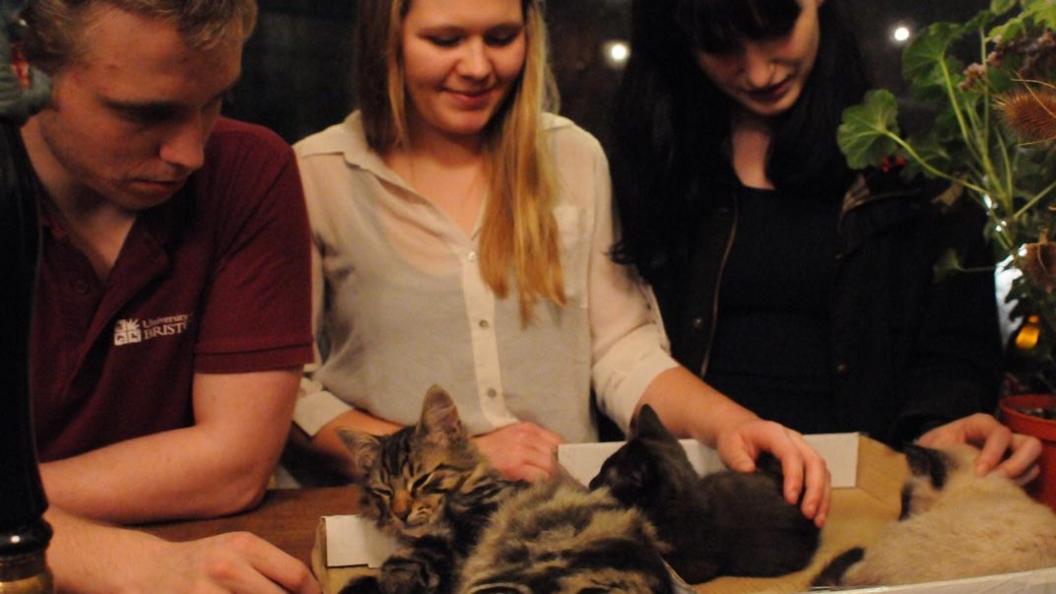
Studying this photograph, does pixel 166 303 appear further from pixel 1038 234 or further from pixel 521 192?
pixel 1038 234

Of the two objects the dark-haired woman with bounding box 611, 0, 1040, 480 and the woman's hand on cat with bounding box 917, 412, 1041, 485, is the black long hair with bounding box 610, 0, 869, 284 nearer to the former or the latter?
the dark-haired woman with bounding box 611, 0, 1040, 480

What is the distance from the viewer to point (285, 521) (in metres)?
1.25

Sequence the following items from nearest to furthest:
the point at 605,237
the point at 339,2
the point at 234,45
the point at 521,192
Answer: the point at 234,45 < the point at 521,192 < the point at 605,237 < the point at 339,2

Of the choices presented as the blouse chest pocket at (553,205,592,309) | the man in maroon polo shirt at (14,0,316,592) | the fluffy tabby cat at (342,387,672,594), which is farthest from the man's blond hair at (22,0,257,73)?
the blouse chest pocket at (553,205,592,309)

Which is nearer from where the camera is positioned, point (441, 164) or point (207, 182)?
point (207, 182)

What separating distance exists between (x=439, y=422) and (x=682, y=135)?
827 mm

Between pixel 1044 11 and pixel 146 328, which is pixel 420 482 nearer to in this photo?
pixel 146 328

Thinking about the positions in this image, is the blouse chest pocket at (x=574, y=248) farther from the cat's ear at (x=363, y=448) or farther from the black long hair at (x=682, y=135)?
the cat's ear at (x=363, y=448)

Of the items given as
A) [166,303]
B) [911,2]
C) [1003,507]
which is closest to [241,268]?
[166,303]

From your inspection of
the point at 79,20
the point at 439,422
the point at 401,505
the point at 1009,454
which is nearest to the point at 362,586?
the point at 401,505

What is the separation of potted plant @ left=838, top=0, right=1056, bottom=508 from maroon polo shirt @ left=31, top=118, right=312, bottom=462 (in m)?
0.77

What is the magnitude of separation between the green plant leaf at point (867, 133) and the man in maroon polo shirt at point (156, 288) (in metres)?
0.76

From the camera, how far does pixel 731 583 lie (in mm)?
1021

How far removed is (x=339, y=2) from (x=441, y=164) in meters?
0.67
